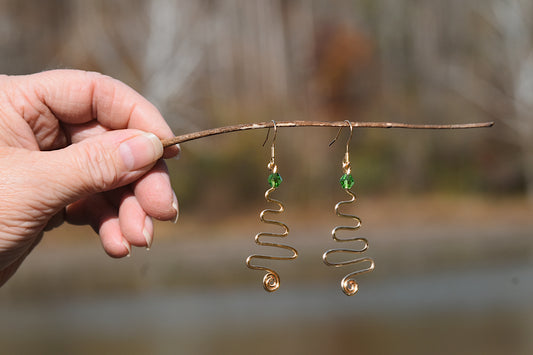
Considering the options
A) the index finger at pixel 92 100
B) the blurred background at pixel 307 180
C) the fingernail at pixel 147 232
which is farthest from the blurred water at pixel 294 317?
the index finger at pixel 92 100

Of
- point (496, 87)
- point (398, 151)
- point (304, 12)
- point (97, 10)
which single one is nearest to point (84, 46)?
point (97, 10)

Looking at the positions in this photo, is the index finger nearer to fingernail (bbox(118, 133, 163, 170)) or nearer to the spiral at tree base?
fingernail (bbox(118, 133, 163, 170))

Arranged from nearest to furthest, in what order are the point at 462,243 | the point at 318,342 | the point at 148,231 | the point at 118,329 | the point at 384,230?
the point at 148,231
the point at 318,342
the point at 118,329
the point at 462,243
the point at 384,230

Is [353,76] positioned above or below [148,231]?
above

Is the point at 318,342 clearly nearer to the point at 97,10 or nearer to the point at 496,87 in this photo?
the point at 496,87

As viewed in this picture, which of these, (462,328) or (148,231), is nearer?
(148,231)

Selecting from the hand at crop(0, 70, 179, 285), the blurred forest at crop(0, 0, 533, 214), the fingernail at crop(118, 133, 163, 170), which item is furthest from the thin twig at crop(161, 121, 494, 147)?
the blurred forest at crop(0, 0, 533, 214)

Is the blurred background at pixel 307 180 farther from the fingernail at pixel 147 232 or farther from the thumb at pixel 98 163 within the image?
the thumb at pixel 98 163

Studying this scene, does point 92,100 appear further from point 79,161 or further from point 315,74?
point 315,74
